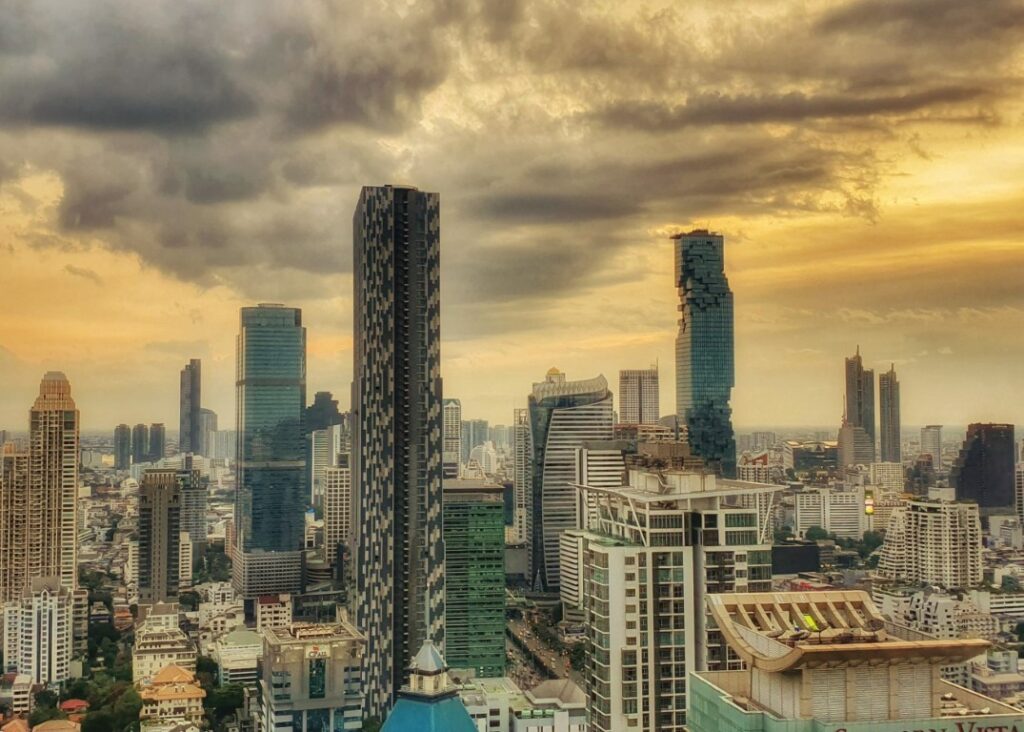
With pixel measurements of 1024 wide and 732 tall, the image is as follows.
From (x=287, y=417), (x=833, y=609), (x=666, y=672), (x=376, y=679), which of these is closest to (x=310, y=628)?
(x=376, y=679)

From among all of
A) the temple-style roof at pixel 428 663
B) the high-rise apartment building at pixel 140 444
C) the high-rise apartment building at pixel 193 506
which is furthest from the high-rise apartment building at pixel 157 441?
the temple-style roof at pixel 428 663

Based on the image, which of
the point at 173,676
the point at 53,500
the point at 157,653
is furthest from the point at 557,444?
the point at 173,676

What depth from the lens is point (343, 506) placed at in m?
18.5

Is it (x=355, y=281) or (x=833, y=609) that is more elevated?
(x=355, y=281)

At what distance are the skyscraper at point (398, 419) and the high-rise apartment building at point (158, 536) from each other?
5.57 metres

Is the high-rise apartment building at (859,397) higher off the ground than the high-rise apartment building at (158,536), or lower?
higher

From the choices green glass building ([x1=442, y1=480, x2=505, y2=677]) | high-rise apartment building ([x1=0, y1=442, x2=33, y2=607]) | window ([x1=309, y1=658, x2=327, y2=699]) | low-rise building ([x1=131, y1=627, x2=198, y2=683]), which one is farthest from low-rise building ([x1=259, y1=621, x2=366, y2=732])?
Answer: high-rise apartment building ([x1=0, y1=442, x2=33, y2=607])

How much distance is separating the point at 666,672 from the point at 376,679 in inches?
227

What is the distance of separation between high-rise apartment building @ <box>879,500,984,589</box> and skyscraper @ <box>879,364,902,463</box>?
784 millimetres

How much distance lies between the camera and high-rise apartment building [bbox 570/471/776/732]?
5.52 m

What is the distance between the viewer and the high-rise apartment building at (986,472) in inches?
501

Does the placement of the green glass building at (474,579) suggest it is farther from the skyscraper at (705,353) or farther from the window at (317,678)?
the skyscraper at (705,353)

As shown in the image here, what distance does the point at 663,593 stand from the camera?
557cm

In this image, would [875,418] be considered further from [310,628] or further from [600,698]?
[600,698]
